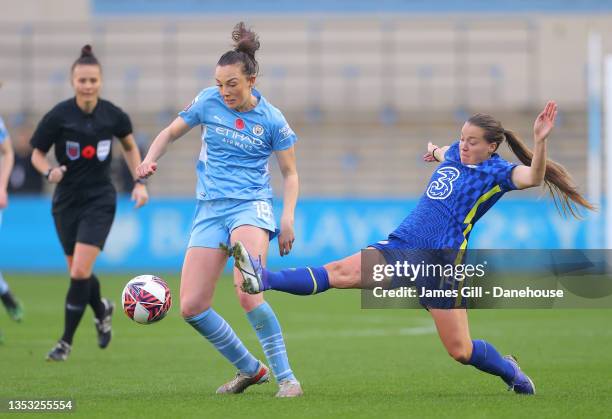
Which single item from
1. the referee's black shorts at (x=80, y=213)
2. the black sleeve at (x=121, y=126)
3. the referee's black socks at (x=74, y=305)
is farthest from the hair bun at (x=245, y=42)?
the referee's black socks at (x=74, y=305)

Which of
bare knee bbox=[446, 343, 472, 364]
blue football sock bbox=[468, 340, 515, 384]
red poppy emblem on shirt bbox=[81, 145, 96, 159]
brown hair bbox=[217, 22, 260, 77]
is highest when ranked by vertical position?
brown hair bbox=[217, 22, 260, 77]

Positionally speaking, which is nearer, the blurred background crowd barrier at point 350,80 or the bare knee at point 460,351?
the bare knee at point 460,351

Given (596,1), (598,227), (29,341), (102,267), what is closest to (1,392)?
(29,341)

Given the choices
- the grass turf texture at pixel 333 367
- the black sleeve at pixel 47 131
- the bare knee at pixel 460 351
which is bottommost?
the grass turf texture at pixel 333 367

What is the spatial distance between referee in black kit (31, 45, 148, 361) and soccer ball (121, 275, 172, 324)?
7.47ft

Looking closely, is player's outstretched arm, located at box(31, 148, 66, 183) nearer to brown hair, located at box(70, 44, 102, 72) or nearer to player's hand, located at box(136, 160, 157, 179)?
brown hair, located at box(70, 44, 102, 72)

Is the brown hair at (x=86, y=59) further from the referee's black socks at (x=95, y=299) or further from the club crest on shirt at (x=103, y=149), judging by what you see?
the referee's black socks at (x=95, y=299)

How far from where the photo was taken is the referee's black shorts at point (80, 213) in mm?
9773

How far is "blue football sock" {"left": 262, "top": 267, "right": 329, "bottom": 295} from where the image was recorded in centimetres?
657

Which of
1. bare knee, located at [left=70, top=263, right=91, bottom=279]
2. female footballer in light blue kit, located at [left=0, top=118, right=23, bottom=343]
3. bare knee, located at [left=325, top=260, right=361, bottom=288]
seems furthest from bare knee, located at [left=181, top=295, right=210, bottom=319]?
female footballer in light blue kit, located at [left=0, top=118, right=23, bottom=343]

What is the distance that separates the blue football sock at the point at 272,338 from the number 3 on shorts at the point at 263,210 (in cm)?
56

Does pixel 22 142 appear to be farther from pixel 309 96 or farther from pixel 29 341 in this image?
pixel 29 341

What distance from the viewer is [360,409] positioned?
6477 mm

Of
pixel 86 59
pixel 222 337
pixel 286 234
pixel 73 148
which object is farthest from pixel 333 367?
pixel 86 59
